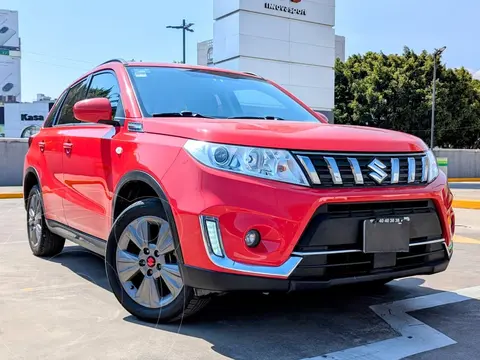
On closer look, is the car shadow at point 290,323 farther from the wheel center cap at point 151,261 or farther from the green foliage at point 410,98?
the green foliage at point 410,98

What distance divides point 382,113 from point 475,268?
3265cm

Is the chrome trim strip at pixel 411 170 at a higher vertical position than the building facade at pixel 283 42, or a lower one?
lower

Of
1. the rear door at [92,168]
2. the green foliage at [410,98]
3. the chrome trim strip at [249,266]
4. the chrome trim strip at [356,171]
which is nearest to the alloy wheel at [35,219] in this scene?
the rear door at [92,168]

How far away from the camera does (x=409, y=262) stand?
3338 mm

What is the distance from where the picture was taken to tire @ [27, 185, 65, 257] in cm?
546

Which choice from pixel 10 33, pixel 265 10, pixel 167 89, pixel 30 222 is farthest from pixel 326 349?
pixel 10 33

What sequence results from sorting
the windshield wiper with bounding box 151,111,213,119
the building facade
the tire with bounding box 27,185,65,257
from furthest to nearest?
the building facade < the tire with bounding box 27,185,65,257 < the windshield wiper with bounding box 151,111,213,119

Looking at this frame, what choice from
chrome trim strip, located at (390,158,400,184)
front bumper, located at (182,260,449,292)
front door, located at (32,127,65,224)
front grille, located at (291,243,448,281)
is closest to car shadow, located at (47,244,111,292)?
front door, located at (32,127,65,224)

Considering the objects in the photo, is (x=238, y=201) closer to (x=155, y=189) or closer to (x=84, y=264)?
(x=155, y=189)

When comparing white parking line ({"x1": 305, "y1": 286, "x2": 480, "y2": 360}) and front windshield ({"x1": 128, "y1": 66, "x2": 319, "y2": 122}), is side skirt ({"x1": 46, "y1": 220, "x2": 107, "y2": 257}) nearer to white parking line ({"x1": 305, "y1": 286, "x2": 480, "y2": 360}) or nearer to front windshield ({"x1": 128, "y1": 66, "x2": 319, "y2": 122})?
front windshield ({"x1": 128, "y1": 66, "x2": 319, "y2": 122})

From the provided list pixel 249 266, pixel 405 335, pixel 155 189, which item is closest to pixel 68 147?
pixel 155 189

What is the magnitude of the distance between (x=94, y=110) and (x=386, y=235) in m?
2.13

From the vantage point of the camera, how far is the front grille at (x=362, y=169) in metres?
2.99

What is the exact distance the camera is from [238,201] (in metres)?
2.90
